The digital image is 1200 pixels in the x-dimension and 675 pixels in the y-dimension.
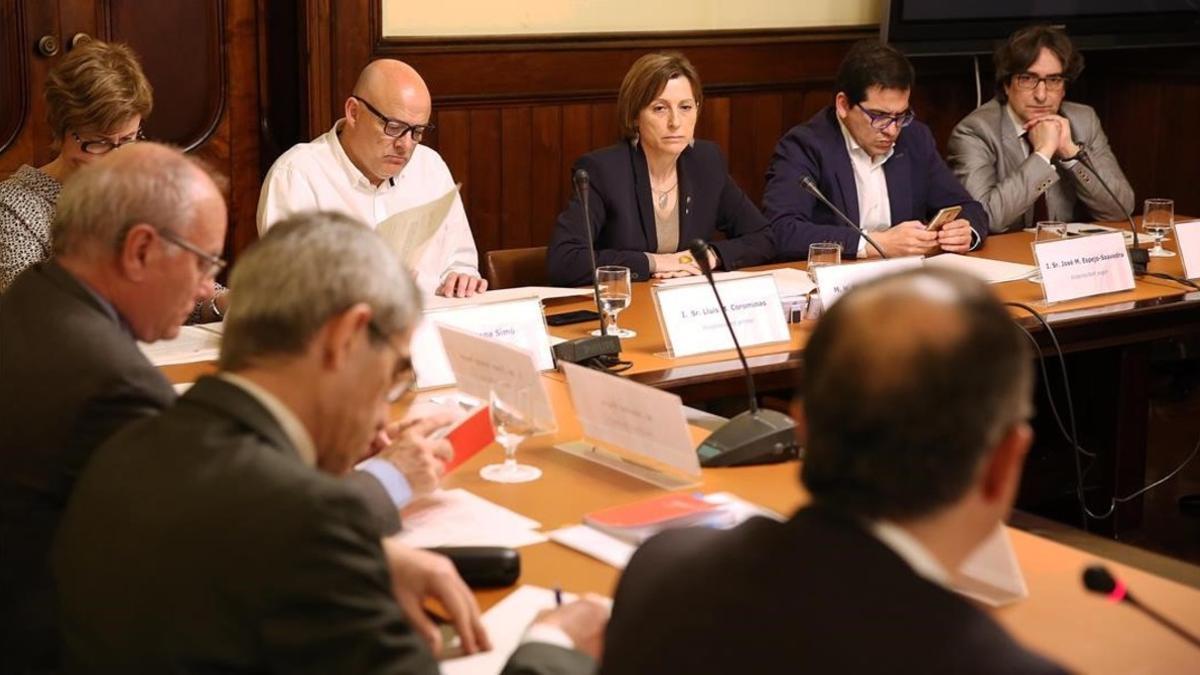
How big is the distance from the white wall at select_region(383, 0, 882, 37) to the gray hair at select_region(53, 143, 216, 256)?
10.3 feet

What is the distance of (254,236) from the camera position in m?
5.22

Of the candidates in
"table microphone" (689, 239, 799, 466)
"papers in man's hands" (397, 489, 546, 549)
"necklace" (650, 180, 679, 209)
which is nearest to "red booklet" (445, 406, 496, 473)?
"papers in man's hands" (397, 489, 546, 549)

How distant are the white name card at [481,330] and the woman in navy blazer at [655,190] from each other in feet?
3.34

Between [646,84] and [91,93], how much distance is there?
1.47m

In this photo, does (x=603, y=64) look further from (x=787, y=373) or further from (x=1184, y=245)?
(x=787, y=373)

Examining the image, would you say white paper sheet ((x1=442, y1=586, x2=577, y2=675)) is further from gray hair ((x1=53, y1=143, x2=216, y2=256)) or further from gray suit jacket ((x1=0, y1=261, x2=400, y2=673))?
gray hair ((x1=53, y1=143, x2=216, y2=256))

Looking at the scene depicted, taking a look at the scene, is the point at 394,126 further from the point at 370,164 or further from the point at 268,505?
the point at 268,505

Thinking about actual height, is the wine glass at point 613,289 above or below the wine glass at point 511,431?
above

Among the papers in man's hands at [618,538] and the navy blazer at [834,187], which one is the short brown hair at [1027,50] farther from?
the papers in man's hands at [618,538]

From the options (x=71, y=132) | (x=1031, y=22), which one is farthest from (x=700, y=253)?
(x=1031, y=22)

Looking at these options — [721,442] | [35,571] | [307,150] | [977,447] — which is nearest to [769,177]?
[307,150]

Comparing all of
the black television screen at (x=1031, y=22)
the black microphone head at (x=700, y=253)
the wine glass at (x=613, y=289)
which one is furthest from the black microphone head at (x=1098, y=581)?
the black television screen at (x=1031, y=22)

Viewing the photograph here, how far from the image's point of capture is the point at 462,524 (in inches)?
88.4

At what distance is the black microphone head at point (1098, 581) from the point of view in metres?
1.63
